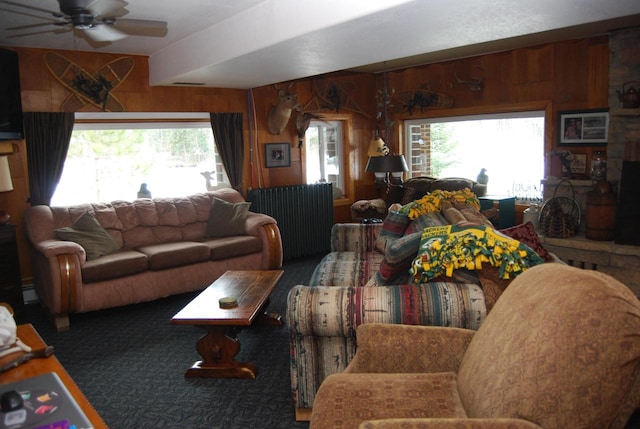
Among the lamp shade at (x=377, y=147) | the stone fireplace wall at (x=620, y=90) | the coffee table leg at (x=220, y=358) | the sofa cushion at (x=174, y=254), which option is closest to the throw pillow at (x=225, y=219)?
the sofa cushion at (x=174, y=254)

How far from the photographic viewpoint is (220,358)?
3.32 meters

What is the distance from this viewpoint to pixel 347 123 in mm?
7301

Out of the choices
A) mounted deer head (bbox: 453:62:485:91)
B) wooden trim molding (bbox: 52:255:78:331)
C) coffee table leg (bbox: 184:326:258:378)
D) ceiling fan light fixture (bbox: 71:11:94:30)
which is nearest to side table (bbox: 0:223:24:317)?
wooden trim molding (bbox: 52:255:78:331)

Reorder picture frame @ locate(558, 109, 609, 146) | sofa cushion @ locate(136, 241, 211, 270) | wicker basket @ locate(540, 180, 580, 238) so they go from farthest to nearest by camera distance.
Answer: picture frame @ locate(558, 109, 609, 146) → wicker basket @ locate(540, 180, 580, 238) → sofa cushion @ locate(136, 241, 211, 270)

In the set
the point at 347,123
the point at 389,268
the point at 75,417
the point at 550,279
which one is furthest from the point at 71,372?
the point at 347,123

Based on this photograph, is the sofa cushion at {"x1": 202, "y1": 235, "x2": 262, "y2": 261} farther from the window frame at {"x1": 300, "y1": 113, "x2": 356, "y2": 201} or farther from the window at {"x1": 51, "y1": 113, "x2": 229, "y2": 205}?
the window frame at {"x1": 300, "y1": 113, "x2": 356, "y2": 201}

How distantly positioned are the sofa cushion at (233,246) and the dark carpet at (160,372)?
626mm

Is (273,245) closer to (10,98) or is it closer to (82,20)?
(10,98)

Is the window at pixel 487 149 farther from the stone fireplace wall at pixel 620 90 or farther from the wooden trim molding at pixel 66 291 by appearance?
the wooden trim molding at pixel 66 291

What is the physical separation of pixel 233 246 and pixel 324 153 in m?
2.56

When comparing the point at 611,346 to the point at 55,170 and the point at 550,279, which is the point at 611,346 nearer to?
the point at 550,279

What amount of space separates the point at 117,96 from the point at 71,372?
10.4ft

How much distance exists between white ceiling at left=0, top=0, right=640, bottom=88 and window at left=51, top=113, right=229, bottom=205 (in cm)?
64

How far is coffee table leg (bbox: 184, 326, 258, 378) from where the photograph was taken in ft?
10.7
